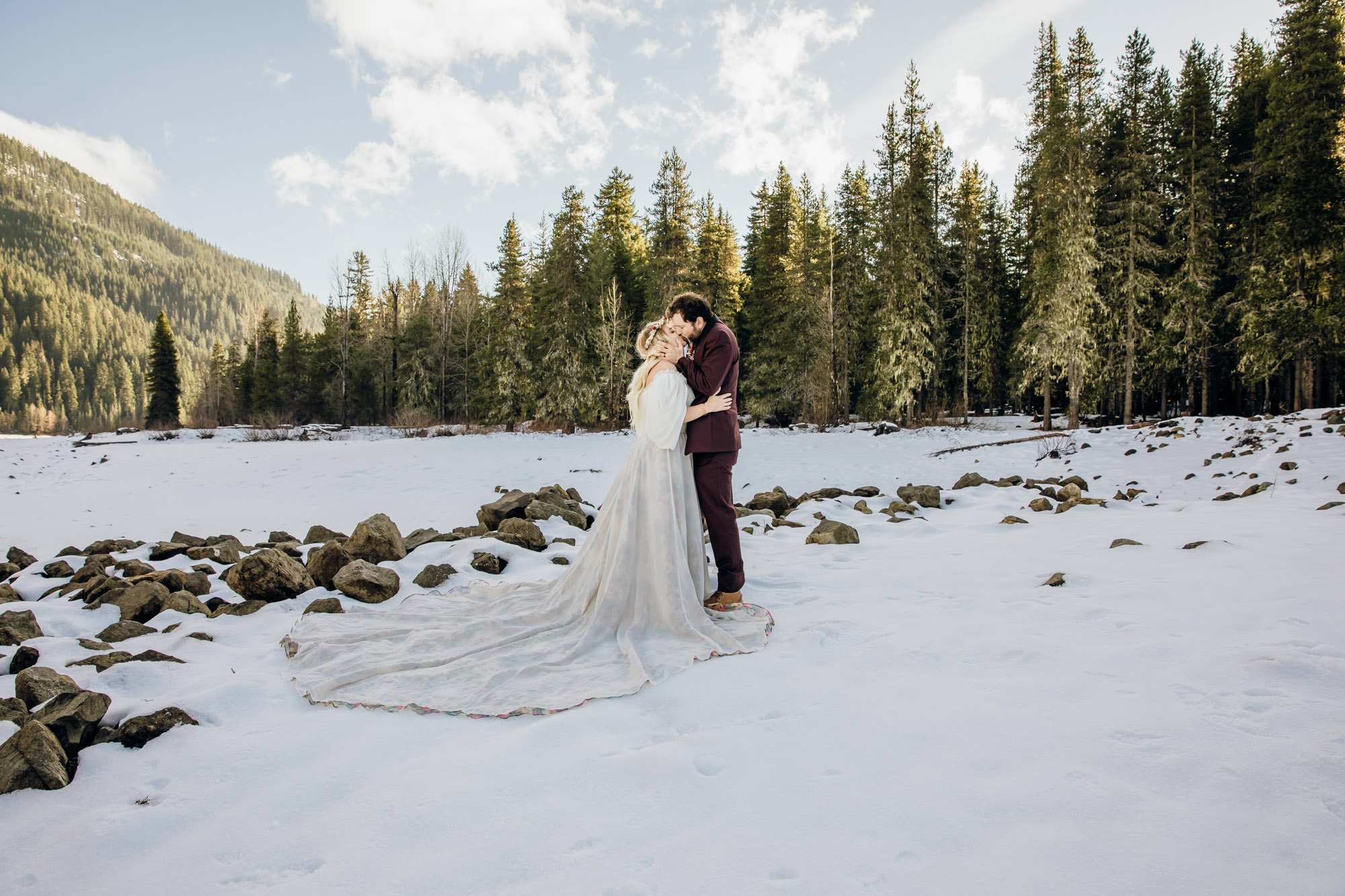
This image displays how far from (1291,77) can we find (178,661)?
2781cm

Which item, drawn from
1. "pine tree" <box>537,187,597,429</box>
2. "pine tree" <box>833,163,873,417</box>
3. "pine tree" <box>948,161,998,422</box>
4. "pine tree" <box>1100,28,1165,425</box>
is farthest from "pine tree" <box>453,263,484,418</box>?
"pine tree" <box>1100,28,1165,425</box>

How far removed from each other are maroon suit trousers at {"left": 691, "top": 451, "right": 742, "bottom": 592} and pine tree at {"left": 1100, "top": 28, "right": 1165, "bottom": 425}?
22.4m

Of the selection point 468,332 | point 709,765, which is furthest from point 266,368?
point 709,765

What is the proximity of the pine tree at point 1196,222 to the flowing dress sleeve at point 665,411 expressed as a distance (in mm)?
23302

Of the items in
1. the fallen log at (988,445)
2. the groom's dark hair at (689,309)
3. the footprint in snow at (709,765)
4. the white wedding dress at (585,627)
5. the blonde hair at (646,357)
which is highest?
the groom's dark hair at (689,309)

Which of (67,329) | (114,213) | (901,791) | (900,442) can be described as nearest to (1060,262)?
(900,442)

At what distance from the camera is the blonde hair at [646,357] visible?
4102 mm

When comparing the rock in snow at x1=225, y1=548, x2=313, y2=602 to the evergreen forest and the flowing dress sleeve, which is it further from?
the evergreen forest

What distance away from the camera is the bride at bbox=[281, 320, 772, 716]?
3.12 meters

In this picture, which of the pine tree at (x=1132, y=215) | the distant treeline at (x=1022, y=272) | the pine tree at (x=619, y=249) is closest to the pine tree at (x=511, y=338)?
the distant treeline at (x=1022, y=272)

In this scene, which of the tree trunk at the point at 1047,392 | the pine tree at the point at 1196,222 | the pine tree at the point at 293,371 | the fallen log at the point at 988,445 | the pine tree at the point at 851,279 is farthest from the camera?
the pine tree at the point at 293,371

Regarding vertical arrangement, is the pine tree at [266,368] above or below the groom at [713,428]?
above

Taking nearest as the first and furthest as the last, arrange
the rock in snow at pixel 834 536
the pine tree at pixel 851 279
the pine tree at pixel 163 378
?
the rock in snow at pixel 834 536 → the pine tree at pixel 851 279 → the pine tree at pixel 163 378

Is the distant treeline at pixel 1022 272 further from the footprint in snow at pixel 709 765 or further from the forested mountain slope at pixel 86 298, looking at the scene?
the forested mountain slope at pixel 86 298
